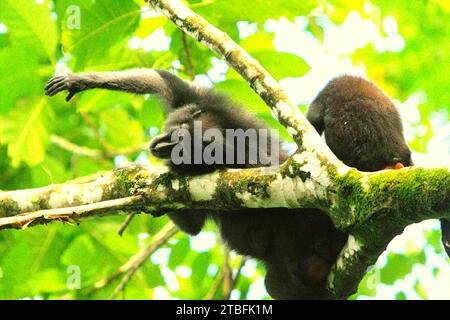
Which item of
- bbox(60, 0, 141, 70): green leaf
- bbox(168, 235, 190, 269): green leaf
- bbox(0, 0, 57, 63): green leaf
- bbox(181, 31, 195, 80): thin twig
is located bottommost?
bbox(168, 235, 190, 269): green leaf

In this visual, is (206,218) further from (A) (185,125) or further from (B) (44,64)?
(B) (44,64)

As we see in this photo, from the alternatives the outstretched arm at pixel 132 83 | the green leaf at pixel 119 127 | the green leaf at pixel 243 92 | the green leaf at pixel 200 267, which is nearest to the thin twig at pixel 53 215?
the outstretched arm at pixel 132 83

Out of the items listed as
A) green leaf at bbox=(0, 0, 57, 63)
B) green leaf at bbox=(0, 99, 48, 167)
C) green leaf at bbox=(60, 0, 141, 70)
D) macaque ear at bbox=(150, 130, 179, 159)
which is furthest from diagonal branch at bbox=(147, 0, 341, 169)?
green leaf at bbox=(0, 99, 48, 167)

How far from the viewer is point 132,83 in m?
4.83

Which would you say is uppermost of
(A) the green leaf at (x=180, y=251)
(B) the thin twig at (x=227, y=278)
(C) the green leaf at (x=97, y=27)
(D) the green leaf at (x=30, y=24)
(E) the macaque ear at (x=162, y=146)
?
(D) the green leaf at (x=30, y=24)

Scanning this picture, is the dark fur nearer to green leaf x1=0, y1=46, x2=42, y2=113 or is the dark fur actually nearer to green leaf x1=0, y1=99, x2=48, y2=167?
green leaf x1=0, y1=46, x2=42, y2=113

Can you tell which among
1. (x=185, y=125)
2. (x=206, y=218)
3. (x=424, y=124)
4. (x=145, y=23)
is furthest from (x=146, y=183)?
(x=424, y=124)

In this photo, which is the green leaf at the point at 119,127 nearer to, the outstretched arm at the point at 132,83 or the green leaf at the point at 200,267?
the green leaf at the point at 200,267

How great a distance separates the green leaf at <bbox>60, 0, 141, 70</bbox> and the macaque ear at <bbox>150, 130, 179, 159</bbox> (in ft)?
6.51

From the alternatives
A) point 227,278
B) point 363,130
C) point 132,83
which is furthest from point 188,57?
point 227,278

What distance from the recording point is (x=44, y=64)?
23.1ft

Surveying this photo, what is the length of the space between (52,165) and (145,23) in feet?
7.63

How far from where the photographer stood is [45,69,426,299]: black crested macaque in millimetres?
4289

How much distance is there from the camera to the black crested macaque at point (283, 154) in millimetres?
4289
